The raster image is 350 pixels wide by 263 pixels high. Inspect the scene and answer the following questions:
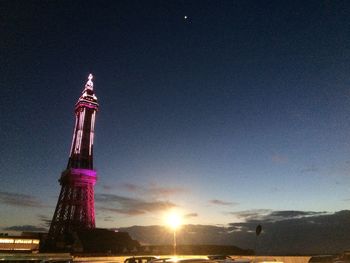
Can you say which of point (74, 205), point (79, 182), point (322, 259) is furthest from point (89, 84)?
point (322, 259)

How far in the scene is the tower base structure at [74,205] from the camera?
101625 mm

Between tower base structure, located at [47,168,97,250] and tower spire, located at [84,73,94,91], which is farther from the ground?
tower spire, located at [84,73,94,91]

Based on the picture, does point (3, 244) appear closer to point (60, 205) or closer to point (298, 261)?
point (60, 205)

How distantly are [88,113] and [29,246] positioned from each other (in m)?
63.4

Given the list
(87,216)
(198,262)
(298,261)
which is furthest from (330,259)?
(87,216)

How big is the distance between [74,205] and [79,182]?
25.5 ft

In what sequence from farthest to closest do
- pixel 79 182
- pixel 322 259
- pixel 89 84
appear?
1. pixel 89 84
2. pixel 79 182
3. pixel 322 259

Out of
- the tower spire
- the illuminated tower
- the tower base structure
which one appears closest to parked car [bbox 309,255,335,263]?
the illuminated tower

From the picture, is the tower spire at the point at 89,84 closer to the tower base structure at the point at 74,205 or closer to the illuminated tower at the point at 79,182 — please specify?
the illuminated tower at the point at 79,182

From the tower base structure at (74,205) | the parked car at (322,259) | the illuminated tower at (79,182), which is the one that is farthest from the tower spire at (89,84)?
the parked car at (322,259)

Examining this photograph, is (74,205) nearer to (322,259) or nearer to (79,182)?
(79,182)

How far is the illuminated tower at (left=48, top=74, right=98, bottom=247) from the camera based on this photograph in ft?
335

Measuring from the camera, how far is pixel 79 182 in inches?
4338

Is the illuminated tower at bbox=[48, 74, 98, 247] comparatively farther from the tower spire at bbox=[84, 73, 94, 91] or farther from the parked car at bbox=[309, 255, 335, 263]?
the parked car at bbox=[309, 255, 335, 263]
